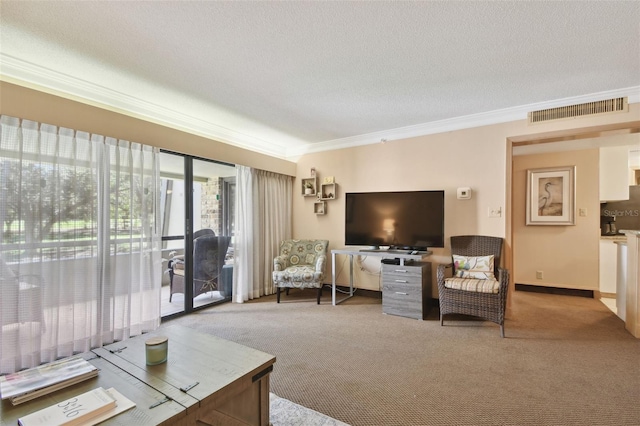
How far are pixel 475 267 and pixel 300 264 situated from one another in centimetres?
242

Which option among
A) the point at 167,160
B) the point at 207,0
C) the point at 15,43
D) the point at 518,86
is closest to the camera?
the point at 207,0

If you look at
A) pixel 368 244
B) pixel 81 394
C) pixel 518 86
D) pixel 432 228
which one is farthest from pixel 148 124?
pixel 518 86

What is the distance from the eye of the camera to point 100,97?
300 centimetres

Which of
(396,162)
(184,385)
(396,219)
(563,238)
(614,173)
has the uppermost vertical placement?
(396,162)

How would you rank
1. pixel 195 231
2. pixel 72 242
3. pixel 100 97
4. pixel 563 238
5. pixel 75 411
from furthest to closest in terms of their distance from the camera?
pixel 563 238 → pixel 195 231 → pixel 100 97 → pixel 72 242 → pixel 75 411

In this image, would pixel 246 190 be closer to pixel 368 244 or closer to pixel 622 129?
pixel 368 244

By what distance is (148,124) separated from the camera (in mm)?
3119

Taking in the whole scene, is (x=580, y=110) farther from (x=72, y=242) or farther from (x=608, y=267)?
(x=72, y=242)

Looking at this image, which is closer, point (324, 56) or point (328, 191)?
point (324, 56)

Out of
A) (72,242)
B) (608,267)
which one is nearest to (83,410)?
(72,242)

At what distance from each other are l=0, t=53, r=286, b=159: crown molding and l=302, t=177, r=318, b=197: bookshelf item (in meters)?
1.26

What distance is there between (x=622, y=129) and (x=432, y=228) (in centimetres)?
218

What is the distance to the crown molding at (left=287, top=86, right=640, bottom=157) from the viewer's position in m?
3.09

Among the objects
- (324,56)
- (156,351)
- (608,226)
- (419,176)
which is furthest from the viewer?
(608,226)
